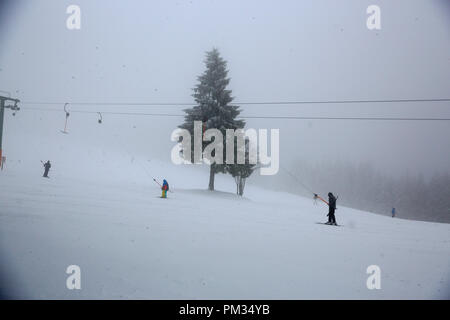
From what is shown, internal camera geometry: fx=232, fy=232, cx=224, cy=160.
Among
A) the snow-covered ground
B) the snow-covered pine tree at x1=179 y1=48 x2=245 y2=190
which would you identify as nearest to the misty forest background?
the snow-covered pine tree at x1=179 y1=48 x2=245 y2=190

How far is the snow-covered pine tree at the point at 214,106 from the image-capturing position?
22.1 meters

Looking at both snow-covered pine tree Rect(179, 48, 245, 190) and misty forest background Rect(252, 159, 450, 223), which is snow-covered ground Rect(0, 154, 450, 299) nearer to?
snow-covered pine tree Rect(179, 48, 245, 190)

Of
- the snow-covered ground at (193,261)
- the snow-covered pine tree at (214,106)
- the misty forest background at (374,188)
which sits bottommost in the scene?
the misty forest background at (374,188)

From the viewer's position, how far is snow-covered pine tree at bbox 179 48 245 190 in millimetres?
22125

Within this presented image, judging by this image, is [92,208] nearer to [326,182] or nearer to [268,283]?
[268,283]

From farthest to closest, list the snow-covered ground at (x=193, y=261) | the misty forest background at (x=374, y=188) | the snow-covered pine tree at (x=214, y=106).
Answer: the misty forest background at (x=374, y=188)
the snow-covered pine tree at (x=214, y=106)
the snow-covered ground at (x=193, y=261)

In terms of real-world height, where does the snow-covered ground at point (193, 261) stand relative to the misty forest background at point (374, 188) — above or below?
above

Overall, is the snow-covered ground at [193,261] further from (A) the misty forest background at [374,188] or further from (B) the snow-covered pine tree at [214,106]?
(A) the misty forest background at [374,188]

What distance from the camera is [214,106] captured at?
2258 centimetres

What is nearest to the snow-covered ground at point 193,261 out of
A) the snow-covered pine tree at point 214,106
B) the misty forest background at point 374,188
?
the snow-covered pine tree at point 214,106

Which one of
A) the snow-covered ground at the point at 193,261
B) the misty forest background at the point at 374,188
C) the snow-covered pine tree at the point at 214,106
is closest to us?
the snow-covered ground at the point at 193,261

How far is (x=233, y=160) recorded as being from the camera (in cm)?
2202
